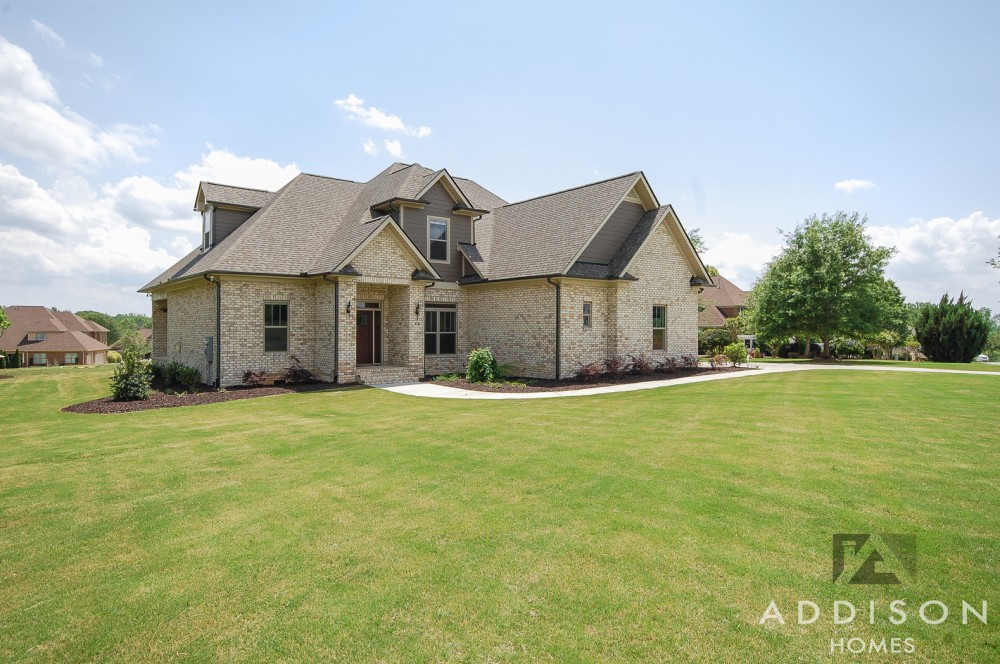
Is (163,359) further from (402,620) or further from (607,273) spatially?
(402,620)

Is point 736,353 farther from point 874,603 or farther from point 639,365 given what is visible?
point 874,603

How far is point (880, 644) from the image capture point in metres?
3.64

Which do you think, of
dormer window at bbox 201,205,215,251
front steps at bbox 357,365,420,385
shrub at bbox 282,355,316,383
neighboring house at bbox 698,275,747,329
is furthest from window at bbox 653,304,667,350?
neighboring house at bbox 698,275,747,329

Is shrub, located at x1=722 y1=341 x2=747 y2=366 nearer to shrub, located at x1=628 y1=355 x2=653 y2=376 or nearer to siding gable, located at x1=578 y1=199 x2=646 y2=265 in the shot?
shrub, located at x1=628 y1=355 x2=653 y2=376

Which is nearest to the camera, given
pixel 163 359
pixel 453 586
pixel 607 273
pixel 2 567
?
pixel 453 586

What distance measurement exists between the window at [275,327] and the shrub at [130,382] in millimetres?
3748

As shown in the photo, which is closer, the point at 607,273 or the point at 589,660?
the point at 589,660

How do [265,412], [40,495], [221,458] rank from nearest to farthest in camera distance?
[40,495], [221,458], [265,412]

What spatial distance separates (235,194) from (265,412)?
45.7 feet

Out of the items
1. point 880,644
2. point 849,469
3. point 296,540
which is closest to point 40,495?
point 296,540

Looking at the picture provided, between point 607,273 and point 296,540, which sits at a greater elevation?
point 607,273

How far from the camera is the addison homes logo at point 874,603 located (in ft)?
12.0

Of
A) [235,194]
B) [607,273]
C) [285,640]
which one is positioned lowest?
[285,640]
